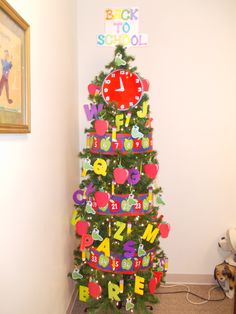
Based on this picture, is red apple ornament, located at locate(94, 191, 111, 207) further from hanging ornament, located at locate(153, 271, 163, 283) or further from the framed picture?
the framed picture

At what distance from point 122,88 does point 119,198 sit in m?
0.74

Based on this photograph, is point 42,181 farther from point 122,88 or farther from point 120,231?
point 122,88

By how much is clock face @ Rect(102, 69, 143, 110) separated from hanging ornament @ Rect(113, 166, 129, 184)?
46 centimetres

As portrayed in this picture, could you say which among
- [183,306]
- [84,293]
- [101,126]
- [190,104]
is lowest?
[183,306]

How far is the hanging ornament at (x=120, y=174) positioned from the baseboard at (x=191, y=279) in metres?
1.35

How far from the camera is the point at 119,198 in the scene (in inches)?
72.4

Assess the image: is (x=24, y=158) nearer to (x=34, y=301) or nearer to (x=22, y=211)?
(x=22, y=211)

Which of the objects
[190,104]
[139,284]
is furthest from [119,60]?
[139,284]

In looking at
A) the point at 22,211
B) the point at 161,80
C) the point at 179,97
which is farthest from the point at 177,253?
the point at 22,211

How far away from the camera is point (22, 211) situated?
47.9 inches

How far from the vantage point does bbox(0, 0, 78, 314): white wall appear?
3.63 ft

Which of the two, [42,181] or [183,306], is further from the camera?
[183,306]

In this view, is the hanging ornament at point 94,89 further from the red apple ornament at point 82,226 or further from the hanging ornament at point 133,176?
the red apple ornament at point 82,226

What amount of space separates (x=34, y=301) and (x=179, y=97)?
1904 mm
